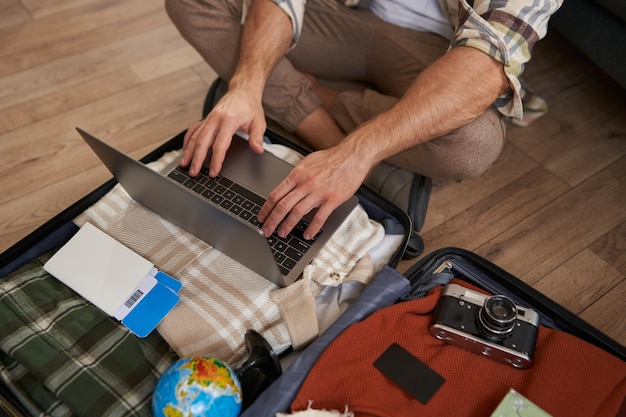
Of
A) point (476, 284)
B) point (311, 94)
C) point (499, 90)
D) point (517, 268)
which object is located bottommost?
point (517, 268)

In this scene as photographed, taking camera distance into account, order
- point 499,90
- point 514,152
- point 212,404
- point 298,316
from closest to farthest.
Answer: point 212,404, point 298,316, point 499,90, point 514,152

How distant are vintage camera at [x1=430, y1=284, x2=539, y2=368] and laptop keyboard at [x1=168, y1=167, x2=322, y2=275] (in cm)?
26

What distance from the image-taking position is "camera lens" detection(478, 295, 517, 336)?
809mm

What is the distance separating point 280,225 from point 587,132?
3.06 feet

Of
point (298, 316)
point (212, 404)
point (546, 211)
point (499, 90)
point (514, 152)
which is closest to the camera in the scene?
point (212, 404)

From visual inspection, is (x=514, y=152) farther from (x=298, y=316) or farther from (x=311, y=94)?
(x=298, y=316)

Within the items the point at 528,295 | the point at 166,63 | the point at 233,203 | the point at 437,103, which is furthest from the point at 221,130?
the point at 166,63

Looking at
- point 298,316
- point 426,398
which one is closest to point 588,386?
point 426,398

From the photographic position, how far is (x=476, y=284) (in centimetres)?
98

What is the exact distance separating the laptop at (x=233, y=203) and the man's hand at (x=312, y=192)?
0.14ft

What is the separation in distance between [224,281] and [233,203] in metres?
0.15

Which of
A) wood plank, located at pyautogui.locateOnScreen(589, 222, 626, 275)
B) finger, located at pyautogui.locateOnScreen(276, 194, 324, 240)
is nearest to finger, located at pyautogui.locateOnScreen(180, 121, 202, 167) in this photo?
finger, located at pyautogui.locateOnScreen(276, 194, 324, 240)

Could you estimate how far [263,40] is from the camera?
3.83 feet

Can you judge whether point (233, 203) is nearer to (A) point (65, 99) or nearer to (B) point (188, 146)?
(B) point (188, 146)
